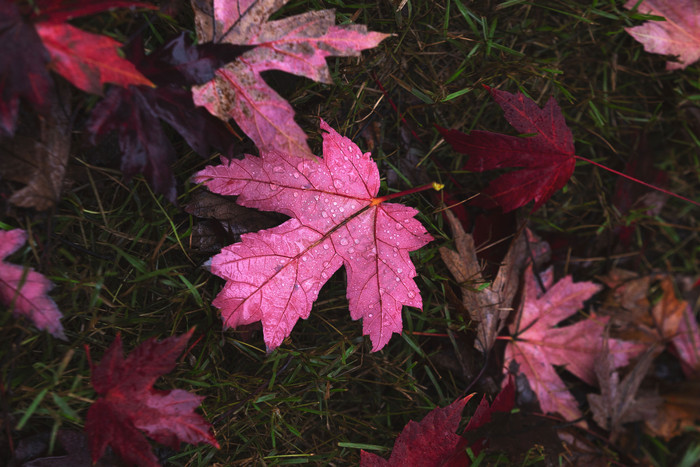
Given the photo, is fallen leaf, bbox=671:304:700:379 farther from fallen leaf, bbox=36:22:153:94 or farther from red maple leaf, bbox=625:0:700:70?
fallen leaf, bbox=36:22:153:94

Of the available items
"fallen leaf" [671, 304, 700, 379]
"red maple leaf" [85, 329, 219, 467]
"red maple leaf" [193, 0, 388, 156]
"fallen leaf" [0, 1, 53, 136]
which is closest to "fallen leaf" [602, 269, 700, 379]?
"fallen leaf" [671, 304, 700, 379]

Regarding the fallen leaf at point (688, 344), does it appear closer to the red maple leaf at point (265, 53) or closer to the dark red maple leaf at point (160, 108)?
the red maple leaf at point (265, 53)

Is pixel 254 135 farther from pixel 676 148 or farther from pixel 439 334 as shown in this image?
pixel 676 148

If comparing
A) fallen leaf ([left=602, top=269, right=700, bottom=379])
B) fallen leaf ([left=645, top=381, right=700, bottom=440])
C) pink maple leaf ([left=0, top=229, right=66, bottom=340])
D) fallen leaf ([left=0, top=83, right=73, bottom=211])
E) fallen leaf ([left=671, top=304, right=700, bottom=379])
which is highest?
fallen leaf ([left=0, top=83, right=73, bottom=211])

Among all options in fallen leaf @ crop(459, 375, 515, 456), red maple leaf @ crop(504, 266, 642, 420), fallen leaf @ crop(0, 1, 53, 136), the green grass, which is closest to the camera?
fallen leaf @ crop(0, 1, 53, 136)

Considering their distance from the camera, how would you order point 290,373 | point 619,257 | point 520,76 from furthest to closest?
point 619,257, point 520,76, point 290,373

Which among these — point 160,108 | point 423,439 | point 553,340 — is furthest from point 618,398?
point 160,108

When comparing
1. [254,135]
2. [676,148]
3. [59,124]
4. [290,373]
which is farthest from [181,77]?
[676,148]

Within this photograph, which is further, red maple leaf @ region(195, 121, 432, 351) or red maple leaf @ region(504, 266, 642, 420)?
red maple leaf @ region(504, 266, 642, 420)
